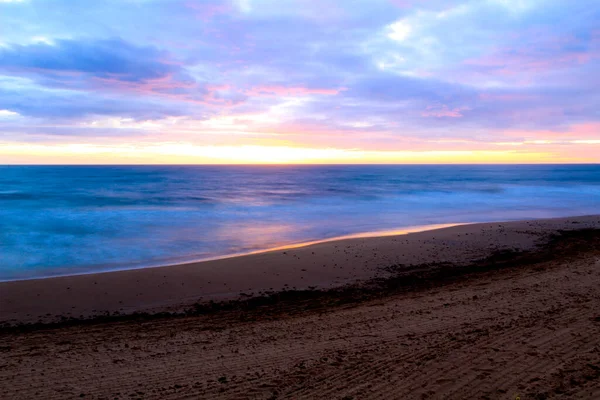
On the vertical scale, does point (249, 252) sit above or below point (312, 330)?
below

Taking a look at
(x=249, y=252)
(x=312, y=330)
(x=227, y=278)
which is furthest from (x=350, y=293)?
(x=249, y=252)

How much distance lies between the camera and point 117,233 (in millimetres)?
23516

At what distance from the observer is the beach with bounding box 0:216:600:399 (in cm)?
557

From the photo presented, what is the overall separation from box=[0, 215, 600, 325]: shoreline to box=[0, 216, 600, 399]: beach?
0.07 meters

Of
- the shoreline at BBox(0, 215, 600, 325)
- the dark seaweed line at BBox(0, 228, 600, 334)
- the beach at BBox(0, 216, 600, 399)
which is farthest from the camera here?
the shoreline at BBox(0, 215, 600, 325)

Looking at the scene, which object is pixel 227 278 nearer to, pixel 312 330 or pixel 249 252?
pixel 312 330

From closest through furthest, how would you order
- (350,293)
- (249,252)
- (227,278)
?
(350,293)
(227,278)
(249,252)

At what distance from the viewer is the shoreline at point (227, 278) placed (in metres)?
9.85

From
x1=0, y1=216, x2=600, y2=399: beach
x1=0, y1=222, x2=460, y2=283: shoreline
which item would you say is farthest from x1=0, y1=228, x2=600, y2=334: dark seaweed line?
x1=0, y1=222, x2=460, y2=283: shoreline

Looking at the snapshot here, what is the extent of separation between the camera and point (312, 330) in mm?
→ 7855

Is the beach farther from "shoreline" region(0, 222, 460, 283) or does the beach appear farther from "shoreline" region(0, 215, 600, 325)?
"shoreline" region(0, 222, 460, 283)

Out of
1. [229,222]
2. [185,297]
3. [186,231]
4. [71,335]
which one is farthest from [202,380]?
[229,222]

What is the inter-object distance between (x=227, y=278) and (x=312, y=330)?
503 centimetres

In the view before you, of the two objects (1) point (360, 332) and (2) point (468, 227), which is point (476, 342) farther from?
(2) point (468, 227)
